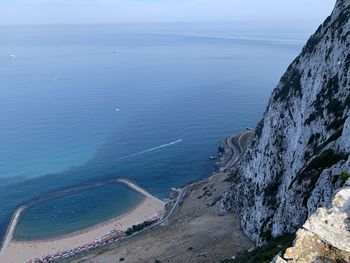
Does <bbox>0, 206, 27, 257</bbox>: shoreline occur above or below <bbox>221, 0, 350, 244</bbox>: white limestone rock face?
below

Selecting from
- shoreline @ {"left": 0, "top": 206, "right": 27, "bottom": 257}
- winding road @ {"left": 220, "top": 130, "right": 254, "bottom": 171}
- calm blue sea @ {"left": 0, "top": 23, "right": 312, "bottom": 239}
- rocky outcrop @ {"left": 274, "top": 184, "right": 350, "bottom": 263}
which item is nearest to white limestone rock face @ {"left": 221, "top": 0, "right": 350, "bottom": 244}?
rocky outcrop @ {"left": 274, "top": 184, "right": 350, "bottom": 263}

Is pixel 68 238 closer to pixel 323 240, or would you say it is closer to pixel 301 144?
pixel 301 144

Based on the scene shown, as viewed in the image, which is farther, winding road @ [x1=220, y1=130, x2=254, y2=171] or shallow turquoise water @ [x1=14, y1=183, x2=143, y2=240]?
winding road @ [x1=220, y1=130, x2=254, y2=171]

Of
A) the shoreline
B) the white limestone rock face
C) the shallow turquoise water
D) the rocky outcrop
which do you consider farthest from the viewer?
the shallow turquoise water

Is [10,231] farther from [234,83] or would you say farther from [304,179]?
[234,83]

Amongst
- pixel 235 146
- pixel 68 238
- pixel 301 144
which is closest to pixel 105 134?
pixel 235 146

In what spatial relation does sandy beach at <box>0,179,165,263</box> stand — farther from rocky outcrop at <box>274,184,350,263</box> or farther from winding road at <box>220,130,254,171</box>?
rocky outcrop at <box>274,184,350,263</box>
